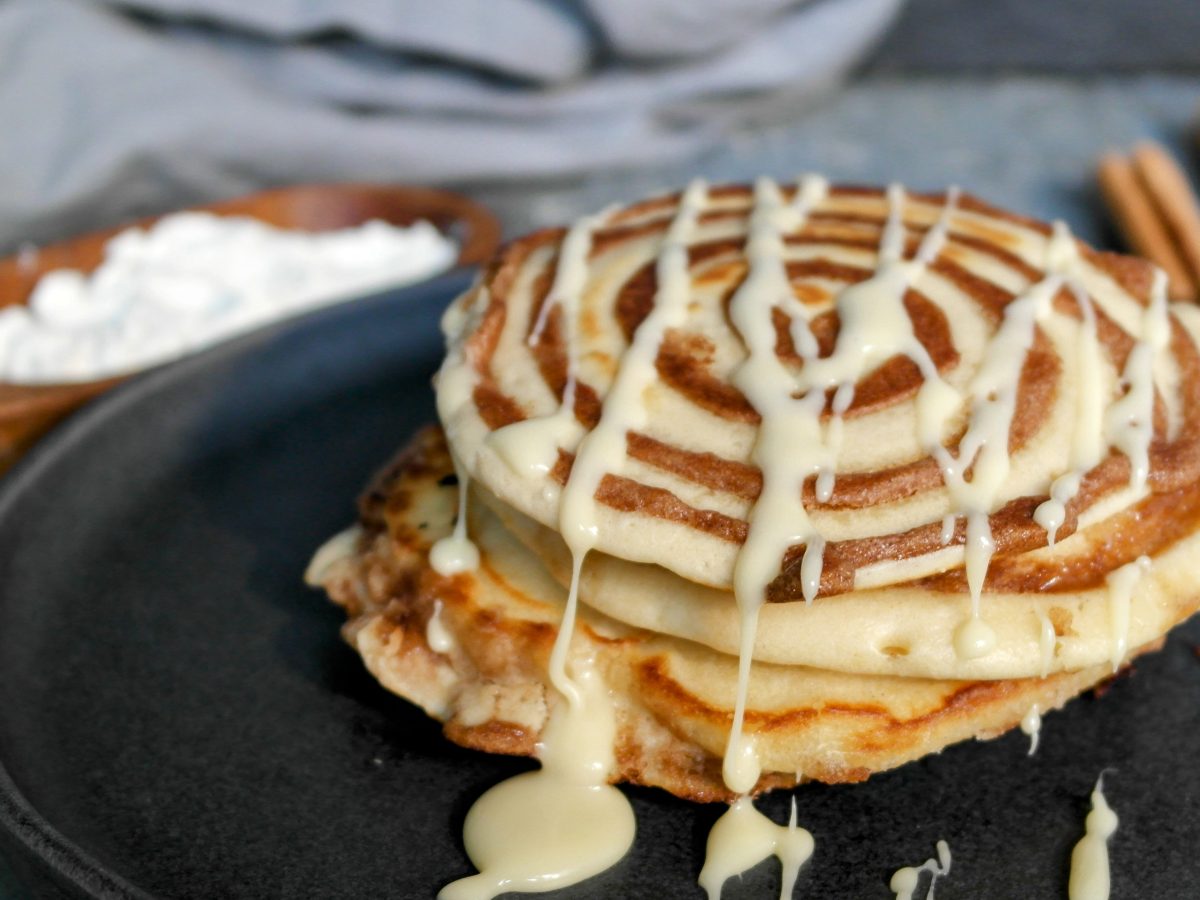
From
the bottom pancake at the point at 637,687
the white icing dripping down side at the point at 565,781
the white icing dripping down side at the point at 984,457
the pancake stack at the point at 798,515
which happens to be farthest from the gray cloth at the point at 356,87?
the white icing dripping down side at the point at 984,457

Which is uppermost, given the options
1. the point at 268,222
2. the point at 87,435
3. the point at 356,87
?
the point at 356,87

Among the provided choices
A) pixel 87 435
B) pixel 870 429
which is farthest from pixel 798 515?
pixel 87 435

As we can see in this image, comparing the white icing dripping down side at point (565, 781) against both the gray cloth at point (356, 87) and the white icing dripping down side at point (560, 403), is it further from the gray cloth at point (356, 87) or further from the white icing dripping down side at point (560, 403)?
the gray cloth at point (356, 87)

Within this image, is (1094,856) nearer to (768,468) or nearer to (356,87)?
(768,468)

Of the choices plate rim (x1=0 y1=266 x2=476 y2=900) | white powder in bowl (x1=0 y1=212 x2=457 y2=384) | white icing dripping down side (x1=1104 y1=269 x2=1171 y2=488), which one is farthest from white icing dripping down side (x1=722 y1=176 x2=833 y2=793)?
white powder in bowl (x1=0 y1=212 x2=457 y2=384)

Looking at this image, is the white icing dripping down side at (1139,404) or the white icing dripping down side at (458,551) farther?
the white icing dripping down side at (458,551)

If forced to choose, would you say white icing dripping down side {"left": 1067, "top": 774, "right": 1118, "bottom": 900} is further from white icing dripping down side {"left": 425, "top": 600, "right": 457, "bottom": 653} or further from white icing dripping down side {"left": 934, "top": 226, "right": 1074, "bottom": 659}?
white icing dripping down side {"left": 425, "top": 600, "right": 457, "bottom": 653}
